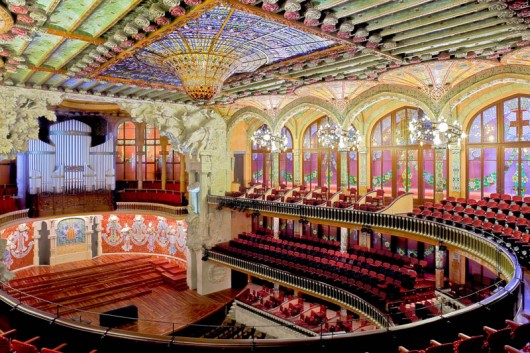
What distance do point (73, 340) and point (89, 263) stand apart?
16.2m

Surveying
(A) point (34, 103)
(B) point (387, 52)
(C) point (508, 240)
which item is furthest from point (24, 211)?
(C) point (508, 240)

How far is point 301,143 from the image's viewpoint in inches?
787

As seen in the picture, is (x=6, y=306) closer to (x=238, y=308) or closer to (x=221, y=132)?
(x=238, y=308)

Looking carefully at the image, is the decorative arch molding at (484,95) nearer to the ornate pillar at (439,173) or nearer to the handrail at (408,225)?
the ornate pillar at (439,173)

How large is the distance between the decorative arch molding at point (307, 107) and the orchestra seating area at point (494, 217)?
4.88m

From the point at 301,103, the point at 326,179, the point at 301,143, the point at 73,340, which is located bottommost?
the point at 73,340

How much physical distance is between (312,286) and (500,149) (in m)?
8.02

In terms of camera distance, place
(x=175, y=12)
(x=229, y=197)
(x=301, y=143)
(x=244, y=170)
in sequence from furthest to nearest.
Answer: (x=244, y=170) < (x=301, y=143) < (x=229, y=197) < (x=175, y=12)

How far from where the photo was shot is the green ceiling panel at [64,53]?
838cm

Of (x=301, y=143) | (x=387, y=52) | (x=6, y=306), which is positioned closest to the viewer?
(x=6, y=306)

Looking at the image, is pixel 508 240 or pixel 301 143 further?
pixel 301 143

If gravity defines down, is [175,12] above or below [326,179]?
above

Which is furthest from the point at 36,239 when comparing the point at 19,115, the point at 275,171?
the point at 275,171

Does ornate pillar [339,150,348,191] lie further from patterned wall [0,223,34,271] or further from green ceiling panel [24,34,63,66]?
patterned wall [0,223,34,271]
